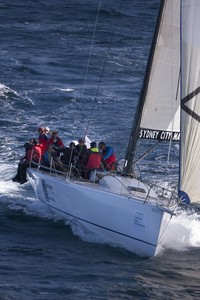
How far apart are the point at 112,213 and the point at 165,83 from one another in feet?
10.9

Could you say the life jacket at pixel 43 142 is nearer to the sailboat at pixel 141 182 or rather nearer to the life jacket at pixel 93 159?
the sailboat at pixel 141 182

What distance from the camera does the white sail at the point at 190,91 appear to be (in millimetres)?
20656

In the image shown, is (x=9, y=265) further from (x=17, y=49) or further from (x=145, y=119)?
(x=17, y=49)

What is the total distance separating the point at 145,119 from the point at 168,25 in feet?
7.48

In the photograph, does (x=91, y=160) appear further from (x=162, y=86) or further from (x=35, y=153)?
(x=162, y=86)

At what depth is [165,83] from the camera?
23.1m

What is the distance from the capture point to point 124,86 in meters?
39.9

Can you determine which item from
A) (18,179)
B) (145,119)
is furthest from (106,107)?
(145,119)

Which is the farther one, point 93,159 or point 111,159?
Answer: point 111,159

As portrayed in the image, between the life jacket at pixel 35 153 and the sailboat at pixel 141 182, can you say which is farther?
the life jacket at pixel 35 153

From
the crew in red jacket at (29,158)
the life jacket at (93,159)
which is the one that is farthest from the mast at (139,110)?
the crew in red jacket at (29,158)

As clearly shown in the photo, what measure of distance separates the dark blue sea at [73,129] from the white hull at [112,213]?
0.30 meters

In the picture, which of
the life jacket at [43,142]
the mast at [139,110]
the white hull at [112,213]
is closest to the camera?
the white hull at [112,213]

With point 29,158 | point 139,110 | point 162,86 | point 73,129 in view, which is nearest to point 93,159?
point 139,110
